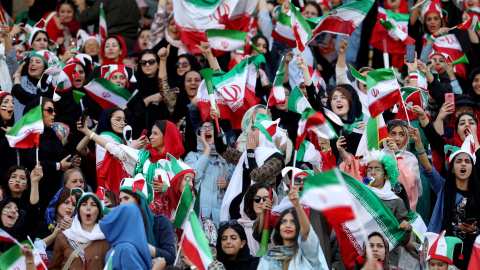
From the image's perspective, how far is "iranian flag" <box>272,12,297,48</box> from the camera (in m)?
Answer: 13.0

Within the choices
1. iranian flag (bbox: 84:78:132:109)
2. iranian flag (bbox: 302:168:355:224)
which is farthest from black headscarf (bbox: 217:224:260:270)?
iranian flag (bbox: 84:78:132:109)

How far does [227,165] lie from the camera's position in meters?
11.2

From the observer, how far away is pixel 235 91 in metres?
12.1

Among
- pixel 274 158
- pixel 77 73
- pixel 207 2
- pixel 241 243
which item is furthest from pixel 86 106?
pixel 241 243

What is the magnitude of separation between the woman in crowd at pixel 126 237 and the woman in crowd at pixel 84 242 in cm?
29

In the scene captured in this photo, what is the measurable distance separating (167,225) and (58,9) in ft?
23.7

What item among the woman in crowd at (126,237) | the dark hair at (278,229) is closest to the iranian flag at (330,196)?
the dark hair at (278,229)

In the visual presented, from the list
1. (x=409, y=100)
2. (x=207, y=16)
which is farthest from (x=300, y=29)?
(x=207, y=16)

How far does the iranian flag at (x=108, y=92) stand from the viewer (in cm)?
1247

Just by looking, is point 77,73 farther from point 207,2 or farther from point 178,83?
point 207,2

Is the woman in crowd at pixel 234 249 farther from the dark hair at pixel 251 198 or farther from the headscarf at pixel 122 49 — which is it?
the headscarf at pixel 122 49

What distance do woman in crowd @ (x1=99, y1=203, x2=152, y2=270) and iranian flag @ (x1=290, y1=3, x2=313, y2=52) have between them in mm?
3985

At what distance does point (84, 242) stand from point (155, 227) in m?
0.63

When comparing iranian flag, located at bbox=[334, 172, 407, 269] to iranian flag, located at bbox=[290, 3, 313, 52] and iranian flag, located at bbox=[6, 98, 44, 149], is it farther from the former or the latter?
iranian flag, located at bbox=[6, 98, 44, 149]
